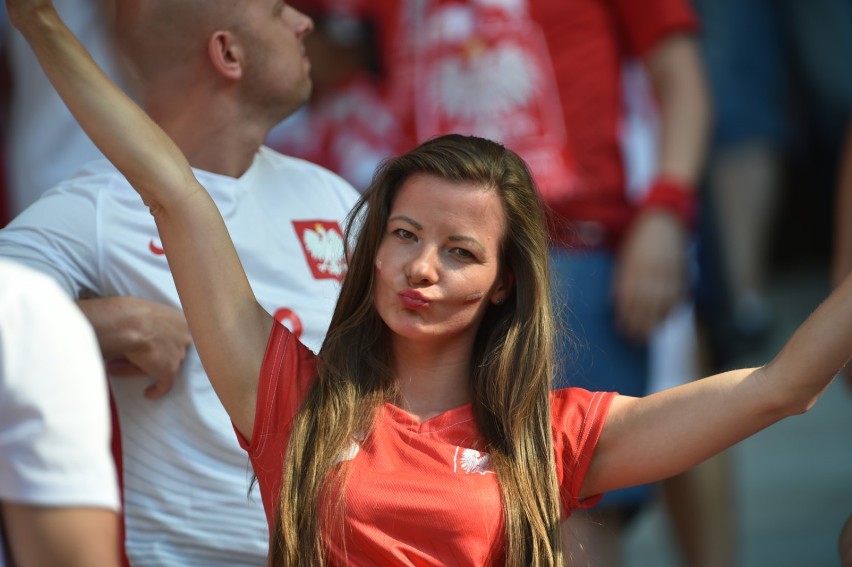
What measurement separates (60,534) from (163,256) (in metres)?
0.93

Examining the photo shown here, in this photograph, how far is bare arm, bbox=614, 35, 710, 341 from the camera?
137 inches

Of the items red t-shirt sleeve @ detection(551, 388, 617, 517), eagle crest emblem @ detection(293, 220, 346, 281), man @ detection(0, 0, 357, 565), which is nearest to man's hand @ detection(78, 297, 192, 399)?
man @ detection(0, 0, 357, 565)

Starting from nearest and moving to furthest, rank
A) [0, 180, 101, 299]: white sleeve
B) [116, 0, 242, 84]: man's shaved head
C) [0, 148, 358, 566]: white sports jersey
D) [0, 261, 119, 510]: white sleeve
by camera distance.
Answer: [0, 261, 119, 510]: white sleeve < [0, 180, 101, 299]: white sleeve < [0, 148, 358, 566]: white sports jersey < [116, 0, 242, 84]: man's shaved head

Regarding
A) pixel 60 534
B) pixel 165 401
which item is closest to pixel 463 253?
pixel 165 401

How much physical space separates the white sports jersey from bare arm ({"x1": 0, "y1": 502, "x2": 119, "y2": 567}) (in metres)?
0.72

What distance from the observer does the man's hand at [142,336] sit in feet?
8.13

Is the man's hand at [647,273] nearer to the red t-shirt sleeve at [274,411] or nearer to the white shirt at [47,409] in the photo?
the red t-shirt sleeve at [274,411]

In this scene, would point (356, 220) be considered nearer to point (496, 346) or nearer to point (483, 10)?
point (496, 346)

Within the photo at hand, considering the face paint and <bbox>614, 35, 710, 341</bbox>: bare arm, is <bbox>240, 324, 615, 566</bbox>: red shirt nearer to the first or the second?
the face paint

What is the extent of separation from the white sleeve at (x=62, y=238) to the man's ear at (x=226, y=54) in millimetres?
336

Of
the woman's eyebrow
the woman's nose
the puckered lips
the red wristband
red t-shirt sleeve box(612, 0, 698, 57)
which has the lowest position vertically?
the red wristband

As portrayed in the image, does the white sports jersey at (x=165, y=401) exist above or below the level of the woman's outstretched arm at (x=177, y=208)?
below

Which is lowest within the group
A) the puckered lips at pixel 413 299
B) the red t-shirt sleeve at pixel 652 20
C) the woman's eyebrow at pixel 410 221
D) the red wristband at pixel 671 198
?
the red wristband at pixel 671 198

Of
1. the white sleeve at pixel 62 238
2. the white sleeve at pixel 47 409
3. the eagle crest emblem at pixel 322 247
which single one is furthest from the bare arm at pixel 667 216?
the white sleeve at pixel 47 409
